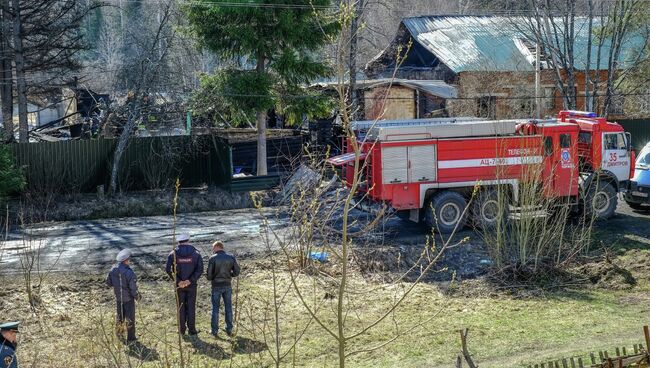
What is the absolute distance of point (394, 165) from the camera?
18.6 metres

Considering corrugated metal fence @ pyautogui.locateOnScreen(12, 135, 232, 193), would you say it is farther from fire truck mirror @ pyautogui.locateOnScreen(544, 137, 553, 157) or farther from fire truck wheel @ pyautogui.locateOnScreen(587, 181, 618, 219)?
fire truck wheel @ pyautogui.locateOnScreen(587, 181, 618, 219)

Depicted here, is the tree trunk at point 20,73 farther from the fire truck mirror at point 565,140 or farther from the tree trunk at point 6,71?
the fire truck mirror at point 565,140

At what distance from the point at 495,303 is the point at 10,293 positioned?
9047mm

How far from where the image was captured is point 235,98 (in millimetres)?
25047

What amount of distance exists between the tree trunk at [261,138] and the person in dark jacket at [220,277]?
13858 mm

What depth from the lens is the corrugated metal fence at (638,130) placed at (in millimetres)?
33844

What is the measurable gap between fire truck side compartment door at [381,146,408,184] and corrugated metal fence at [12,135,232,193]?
8.96 meters

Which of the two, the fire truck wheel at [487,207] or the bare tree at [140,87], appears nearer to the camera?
the fire truck wheel at [487,207]

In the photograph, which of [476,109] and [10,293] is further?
[476,109]

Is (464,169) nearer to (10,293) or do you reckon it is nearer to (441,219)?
(441,219)

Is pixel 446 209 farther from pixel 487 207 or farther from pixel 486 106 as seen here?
pixel 486 106

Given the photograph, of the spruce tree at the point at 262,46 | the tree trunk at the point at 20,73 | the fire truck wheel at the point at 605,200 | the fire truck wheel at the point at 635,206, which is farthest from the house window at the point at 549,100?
the tree trunk at the point at 20,73

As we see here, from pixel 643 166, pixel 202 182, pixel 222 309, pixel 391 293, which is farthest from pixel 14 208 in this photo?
pixel 643 166

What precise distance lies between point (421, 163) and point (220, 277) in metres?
7.93
